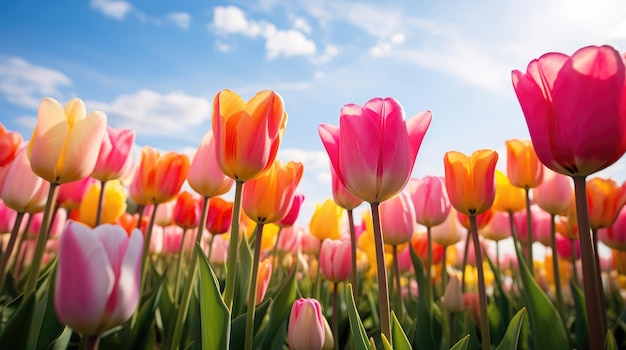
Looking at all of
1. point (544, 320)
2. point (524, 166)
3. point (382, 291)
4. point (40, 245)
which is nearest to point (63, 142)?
point (40, 245)

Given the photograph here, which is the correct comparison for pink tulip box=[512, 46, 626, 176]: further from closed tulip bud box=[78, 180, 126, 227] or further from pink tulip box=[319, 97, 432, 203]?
closed tulip bud box=[78, 180, 126, 227]

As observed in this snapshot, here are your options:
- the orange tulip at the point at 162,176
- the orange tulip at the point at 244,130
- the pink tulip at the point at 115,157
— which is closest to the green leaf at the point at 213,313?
the orange tulip at the point at 244,130

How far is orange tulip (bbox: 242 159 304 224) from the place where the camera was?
1.49 metres

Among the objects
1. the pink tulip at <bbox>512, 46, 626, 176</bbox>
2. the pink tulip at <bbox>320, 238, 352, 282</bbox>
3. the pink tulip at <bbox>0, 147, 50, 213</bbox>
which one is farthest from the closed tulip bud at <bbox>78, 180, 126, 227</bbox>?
the pink tulip at <bbox>512, 46, 626, 176</bbox>

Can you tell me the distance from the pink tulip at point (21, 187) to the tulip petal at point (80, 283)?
4.47 ft

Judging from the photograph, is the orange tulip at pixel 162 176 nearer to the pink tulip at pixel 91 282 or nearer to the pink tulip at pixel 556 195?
the pink tulip at pixel 91 282

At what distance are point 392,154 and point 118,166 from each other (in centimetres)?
152

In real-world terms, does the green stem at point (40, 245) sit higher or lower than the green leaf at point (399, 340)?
higher

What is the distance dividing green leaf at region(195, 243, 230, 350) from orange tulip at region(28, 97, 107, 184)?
753 millimetres

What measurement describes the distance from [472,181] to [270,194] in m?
0.74

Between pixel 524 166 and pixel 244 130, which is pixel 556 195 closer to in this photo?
pixel 524 166

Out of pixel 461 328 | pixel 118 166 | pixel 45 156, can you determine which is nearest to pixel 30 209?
pixel 118 166

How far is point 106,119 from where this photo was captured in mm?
1633

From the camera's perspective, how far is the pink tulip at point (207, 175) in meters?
1.74
